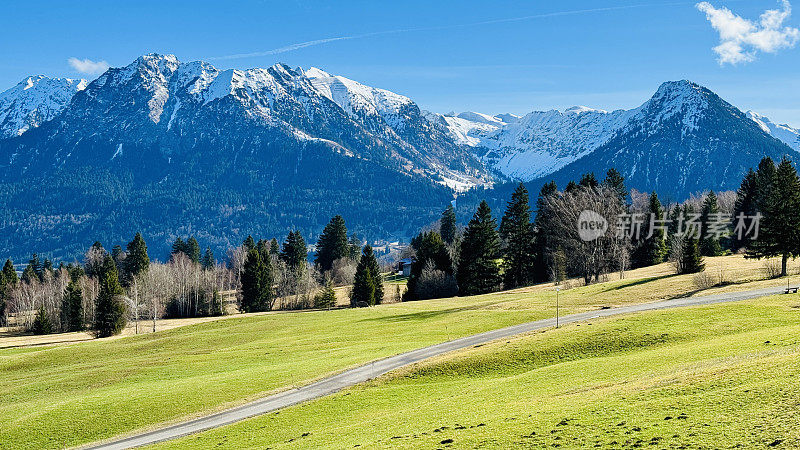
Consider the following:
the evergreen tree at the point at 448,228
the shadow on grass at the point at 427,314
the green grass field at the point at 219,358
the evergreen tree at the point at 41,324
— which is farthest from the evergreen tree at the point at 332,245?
the shadow on grass at the point at 427,314

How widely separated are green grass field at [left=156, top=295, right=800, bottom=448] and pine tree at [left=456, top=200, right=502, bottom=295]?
176 feet

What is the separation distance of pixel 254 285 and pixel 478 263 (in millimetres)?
43793

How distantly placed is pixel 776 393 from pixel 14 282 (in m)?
160

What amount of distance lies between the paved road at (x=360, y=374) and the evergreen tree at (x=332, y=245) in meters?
92.8

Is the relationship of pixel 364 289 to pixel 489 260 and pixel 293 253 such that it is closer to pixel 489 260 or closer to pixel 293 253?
pixel 489 260

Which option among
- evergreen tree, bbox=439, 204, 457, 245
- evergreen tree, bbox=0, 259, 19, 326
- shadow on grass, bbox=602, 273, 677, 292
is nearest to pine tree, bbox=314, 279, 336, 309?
shadow on grass, bbox=602, 273, 677, 292

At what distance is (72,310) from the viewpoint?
102938 mm

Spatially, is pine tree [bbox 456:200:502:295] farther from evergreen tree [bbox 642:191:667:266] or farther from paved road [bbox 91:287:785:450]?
paved road [bbox 91:287:785:450]

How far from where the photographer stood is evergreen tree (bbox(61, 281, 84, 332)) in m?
103

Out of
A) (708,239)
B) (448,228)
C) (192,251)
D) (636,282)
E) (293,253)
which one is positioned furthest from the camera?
(192,251)

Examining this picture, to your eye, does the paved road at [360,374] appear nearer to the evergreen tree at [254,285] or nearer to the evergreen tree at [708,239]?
the evergreen tree at [708,239]

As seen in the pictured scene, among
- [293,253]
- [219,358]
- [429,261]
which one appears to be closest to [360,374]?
[219,358]

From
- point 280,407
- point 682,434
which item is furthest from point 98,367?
point 682,434

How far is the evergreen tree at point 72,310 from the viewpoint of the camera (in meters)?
103
